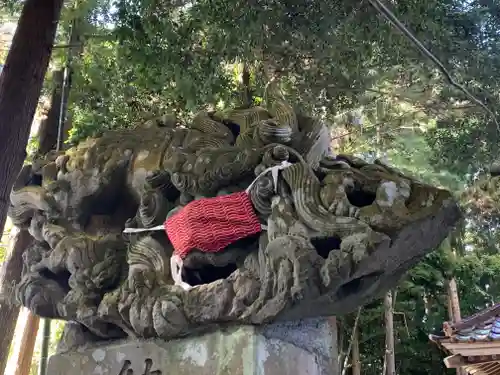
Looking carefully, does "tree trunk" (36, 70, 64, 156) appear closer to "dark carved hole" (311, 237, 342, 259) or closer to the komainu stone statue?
the komainu stone statue

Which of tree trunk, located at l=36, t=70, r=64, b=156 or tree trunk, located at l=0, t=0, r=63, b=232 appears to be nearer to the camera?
tree trunk, located at l=0, t=0, r=63, b=232

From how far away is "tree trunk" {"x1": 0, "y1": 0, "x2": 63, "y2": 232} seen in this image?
3668mm

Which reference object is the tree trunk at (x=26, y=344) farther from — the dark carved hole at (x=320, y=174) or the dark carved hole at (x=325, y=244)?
the dark carved hole at (x=325, y=244)

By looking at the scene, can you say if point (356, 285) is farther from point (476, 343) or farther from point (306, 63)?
point (476, 343)

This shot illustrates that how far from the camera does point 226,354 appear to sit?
2064 mm

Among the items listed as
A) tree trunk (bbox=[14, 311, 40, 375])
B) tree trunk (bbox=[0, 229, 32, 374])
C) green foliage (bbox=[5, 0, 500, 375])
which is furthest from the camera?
tree trunk (bbox=[14, 311, 40, 375])

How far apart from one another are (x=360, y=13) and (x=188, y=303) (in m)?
2.37

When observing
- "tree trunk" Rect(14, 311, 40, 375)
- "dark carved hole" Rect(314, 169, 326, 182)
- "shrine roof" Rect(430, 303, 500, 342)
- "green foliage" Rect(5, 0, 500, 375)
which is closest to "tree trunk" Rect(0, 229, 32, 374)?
"green foliage" Rect(5, 0, 500, 375)

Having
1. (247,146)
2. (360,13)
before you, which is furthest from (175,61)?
(247,146)

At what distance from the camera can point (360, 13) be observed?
Result: 3.75 metres

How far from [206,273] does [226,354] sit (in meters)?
0.37

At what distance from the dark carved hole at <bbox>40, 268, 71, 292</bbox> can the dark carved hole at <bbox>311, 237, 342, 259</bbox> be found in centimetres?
111

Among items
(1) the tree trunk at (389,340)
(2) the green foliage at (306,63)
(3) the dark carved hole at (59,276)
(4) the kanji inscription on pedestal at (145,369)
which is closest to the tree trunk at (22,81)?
(2) the green foliage at (306,63)

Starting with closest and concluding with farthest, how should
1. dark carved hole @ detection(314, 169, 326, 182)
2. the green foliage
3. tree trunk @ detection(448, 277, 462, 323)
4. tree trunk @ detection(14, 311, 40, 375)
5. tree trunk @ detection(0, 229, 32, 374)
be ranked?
1. dark carved hole @ detection(314, 169, 326, 182)
2. the green foliage
3. tree trunk @ detection(0, 229, 32, 374)
4. tree trunk @ detection(14, 311, 40, 375)
5. tree trunk @ detection(448, 277, 462, 323)
